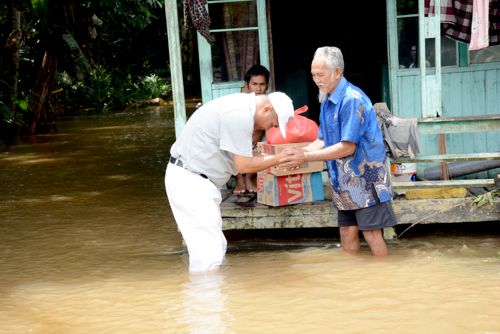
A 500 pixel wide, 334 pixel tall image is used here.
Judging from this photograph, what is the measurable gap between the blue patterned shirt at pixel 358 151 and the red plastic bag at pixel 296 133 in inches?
26.7

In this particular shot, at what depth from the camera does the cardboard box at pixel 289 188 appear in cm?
664

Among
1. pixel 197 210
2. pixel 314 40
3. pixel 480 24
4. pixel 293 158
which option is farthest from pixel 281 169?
pixel 314 40

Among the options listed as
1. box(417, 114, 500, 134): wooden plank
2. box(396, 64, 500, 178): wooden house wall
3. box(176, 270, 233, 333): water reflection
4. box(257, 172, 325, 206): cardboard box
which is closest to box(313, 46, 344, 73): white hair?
box(257, 172, 325, 206): cardboard box

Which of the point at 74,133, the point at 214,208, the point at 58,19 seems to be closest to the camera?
the point at 214,208

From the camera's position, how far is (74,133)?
741 inches

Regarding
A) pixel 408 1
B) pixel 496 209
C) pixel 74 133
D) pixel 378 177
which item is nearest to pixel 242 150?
pixel 378 177

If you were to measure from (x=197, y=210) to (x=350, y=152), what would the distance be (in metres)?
1.21

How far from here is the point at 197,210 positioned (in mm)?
5449

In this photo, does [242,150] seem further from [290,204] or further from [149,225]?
[149,225]

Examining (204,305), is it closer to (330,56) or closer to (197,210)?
(197,210)

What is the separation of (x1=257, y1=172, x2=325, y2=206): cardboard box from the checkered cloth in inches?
84.5

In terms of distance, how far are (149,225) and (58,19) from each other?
9129 mm

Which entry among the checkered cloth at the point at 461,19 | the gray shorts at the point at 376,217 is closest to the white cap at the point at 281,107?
the gray shorts at the point at 376,217

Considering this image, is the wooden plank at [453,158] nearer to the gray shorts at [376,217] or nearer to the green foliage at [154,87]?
the gray shorts at [376,217]
